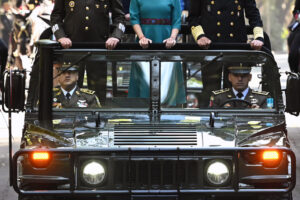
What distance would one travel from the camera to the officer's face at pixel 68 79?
7.63 m

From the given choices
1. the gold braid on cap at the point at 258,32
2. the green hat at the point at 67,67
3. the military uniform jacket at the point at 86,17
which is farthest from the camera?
the military uniform jacket at the point at 86,17

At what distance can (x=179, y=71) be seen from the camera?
7.56 metres

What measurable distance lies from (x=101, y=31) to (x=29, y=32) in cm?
1304

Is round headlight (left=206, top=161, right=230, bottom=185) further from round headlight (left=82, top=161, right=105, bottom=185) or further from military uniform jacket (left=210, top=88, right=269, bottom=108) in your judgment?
military uniform jacket (left=210, top=88, right=269, bottom=108)

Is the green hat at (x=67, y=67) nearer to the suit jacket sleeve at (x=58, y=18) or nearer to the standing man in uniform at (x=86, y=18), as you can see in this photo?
the suit jacket sleeve at (x=58, y=18)

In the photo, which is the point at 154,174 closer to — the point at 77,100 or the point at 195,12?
the point at 77,100

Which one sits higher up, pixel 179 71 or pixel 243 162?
pixel 179 71

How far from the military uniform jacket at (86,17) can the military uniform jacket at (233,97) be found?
5.34 feet

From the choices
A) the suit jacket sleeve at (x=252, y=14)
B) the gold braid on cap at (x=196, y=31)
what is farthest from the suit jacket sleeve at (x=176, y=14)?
the suit jacket sleeve at (x=252, y=14)

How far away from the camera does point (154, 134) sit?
6703mm

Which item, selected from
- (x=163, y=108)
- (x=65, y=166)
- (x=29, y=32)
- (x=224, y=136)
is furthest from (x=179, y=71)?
(x=29, y=32)

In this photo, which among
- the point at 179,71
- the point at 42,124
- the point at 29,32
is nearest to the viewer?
the point at 42,124

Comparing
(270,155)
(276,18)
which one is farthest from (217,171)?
(276,18)

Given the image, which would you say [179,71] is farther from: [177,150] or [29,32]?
[29,32]
